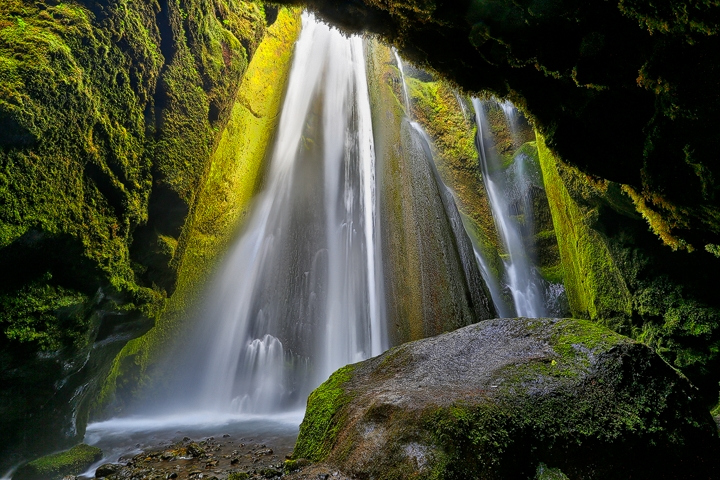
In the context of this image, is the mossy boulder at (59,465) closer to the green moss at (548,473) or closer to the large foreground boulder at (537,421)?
the large foreground boulder at (537,421)

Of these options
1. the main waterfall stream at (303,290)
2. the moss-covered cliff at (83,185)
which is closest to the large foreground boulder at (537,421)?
the moss-covered cliff at (83,185)

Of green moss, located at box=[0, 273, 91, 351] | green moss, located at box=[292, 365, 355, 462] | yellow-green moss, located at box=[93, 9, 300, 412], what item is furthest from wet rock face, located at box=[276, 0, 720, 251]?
yellow-green moss, located at box=[93, 9, 300, 412]

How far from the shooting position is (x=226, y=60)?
388 inches

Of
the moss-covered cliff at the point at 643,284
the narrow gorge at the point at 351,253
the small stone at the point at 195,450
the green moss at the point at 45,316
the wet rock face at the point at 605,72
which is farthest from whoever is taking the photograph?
the moss-covered cliff at the point at 643,284

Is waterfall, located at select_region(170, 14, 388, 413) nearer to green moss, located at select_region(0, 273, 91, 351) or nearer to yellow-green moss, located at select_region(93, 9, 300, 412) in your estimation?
yellow-green moss, located at select_region(93, 9, 300, 412)

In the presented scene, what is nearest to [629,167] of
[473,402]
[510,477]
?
[473,402]

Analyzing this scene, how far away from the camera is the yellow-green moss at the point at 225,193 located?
34.8ft

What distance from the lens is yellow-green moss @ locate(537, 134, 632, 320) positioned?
7952 millimetres

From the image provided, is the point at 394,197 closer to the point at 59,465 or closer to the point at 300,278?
the point at 300,278

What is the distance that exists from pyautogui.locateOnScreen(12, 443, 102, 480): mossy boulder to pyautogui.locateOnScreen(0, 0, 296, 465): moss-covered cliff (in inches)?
16.5

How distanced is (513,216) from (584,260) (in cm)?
663

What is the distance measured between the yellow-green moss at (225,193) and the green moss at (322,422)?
5.21m

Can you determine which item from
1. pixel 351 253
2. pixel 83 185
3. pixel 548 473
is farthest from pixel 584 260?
pixel 83 185

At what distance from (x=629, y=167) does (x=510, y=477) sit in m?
2.86
